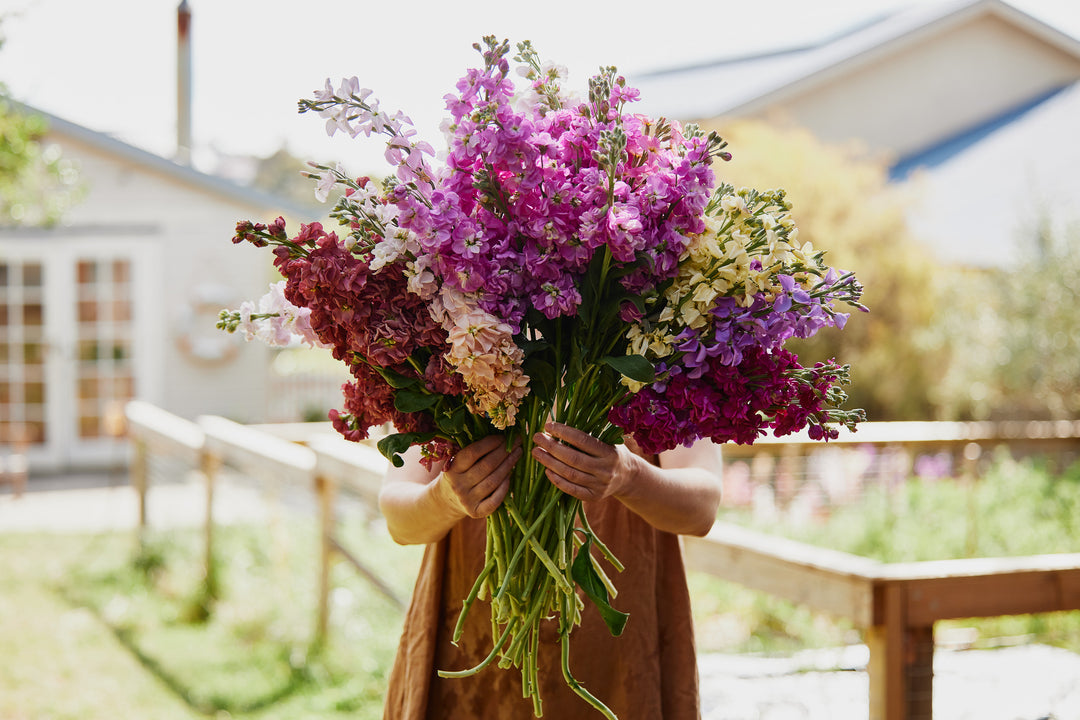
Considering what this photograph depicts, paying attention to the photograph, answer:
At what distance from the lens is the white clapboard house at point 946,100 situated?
15.9m

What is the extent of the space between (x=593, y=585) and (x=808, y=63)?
674 inches

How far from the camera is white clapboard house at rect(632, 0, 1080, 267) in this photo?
52.0 ft

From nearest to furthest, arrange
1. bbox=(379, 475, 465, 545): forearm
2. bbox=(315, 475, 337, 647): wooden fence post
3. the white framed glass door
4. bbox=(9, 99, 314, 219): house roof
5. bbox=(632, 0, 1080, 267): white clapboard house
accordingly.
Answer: bbox=(379, 475, 465, 545): forearm → bbox=(315, 475, 337, 647): wooden fence post → bbox=(9, 99, 314, 219): house roof → the white framed glass door → bbox=(632, 0, 1080, 267): white clapboard house

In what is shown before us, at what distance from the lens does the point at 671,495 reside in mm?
1705

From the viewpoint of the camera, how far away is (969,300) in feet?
33.7

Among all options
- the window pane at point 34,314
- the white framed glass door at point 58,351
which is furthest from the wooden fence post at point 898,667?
the window pane at point 34,314

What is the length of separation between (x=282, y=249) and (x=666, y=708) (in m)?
1.13

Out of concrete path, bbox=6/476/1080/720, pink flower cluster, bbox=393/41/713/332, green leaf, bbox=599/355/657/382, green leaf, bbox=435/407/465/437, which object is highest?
pink flower cluster, bbox=393/41/713/332

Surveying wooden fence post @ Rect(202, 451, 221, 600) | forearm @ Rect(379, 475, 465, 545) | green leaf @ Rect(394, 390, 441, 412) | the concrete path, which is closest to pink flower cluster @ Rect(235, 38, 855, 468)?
green leaf @ Rect(394, 390, 441, 412)

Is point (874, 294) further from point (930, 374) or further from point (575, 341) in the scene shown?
point (575, 341)

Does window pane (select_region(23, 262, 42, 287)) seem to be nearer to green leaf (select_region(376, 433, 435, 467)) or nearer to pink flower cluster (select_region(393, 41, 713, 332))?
green leaf (select_region(376, 433, 435, 467))

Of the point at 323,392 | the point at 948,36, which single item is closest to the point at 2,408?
the point at 323,392

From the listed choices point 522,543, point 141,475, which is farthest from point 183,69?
point 522,543

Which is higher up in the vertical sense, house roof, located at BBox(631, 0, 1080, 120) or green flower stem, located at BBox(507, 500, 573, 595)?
house roof, located at BBox(631, 0, 1080, 120)
